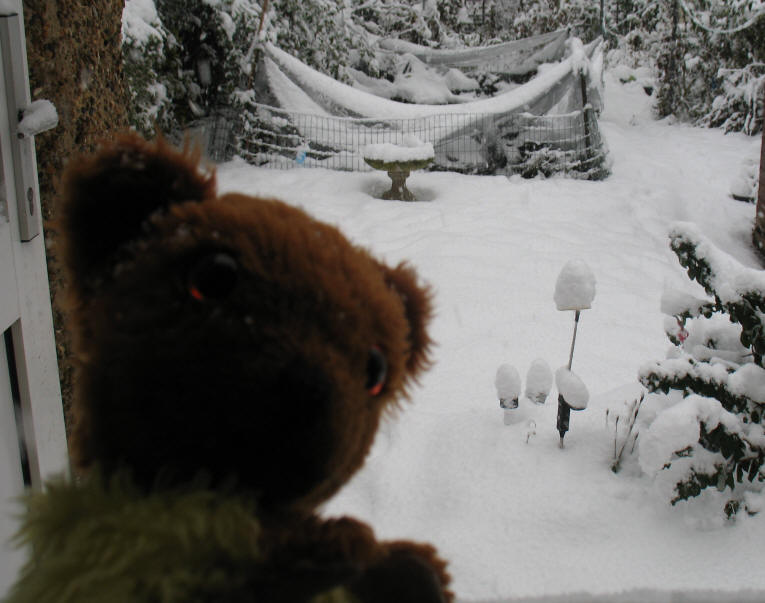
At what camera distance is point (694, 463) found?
76.7 inches

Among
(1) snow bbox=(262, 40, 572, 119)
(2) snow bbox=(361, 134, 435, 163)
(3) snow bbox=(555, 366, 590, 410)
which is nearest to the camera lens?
(3) snow bbox=(555, 366, 590, 410)

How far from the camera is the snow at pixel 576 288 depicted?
2.06 metres

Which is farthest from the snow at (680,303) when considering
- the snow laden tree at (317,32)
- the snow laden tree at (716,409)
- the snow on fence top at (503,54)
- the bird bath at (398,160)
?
the snow on fence top at (503,54)

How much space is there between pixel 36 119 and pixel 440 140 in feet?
18.3

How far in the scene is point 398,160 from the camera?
5.55 m

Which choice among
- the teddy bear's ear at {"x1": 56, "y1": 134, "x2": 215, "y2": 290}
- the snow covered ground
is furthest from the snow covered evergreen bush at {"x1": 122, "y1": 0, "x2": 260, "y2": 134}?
the teddy bear's ear at {"x1": 56, "y1": 134, "x2": 215, "y2": 290}

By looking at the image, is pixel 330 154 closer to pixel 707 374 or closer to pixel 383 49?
pixel 383 49

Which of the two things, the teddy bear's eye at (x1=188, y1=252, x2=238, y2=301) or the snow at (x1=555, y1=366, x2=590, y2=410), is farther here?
the snow at (x1=555, y1=366, x2=590, y2=410)

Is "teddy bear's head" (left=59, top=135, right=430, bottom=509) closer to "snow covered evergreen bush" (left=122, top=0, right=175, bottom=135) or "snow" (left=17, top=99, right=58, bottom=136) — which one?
"snow" (left=17, top=99, right=58, bottom=136)

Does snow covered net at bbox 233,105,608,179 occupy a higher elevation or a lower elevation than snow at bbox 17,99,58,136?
lower

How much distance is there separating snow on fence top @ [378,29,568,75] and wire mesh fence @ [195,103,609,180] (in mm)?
2322

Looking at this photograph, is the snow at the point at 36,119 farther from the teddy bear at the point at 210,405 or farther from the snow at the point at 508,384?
the snow at the point at 508,384

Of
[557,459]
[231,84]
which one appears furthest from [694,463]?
[231,84]

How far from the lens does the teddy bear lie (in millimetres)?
429
